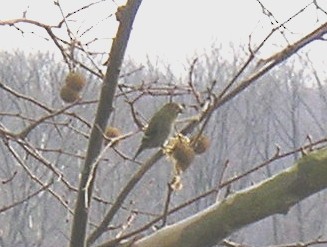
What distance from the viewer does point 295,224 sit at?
1089 centimetres

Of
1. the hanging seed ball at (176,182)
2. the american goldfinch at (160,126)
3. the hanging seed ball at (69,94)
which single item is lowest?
the hanging seed ball at (176,182)

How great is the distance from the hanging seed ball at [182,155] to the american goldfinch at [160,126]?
0.06ft

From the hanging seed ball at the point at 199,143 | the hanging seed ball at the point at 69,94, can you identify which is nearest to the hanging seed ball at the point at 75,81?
the hanging seed ball at the point at 69,94

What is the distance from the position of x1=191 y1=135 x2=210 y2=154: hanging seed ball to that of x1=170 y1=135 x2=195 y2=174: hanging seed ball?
0.02 m

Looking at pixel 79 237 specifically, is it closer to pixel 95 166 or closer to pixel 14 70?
pixel 95 166

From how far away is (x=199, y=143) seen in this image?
1051mm

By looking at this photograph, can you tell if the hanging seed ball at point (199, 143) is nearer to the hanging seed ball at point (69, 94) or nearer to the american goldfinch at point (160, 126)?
the american goldfinch at point (160, 126)

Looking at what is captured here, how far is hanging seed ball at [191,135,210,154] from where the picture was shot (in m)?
0.94

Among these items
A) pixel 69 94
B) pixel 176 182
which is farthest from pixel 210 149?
pixel 176 182

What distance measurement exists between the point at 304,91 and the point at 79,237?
11.4 meters

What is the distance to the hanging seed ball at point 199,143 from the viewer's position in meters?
0.94

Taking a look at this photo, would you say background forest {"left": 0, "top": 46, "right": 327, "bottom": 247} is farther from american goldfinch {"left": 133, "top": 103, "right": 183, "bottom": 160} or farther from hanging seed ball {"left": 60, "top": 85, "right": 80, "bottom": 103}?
american goldfinch {"left": 133, "top": 103, "right": 183, "bottom": 160}

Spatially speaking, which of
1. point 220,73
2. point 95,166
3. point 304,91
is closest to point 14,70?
point 220,73

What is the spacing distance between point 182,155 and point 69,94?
527 mm
